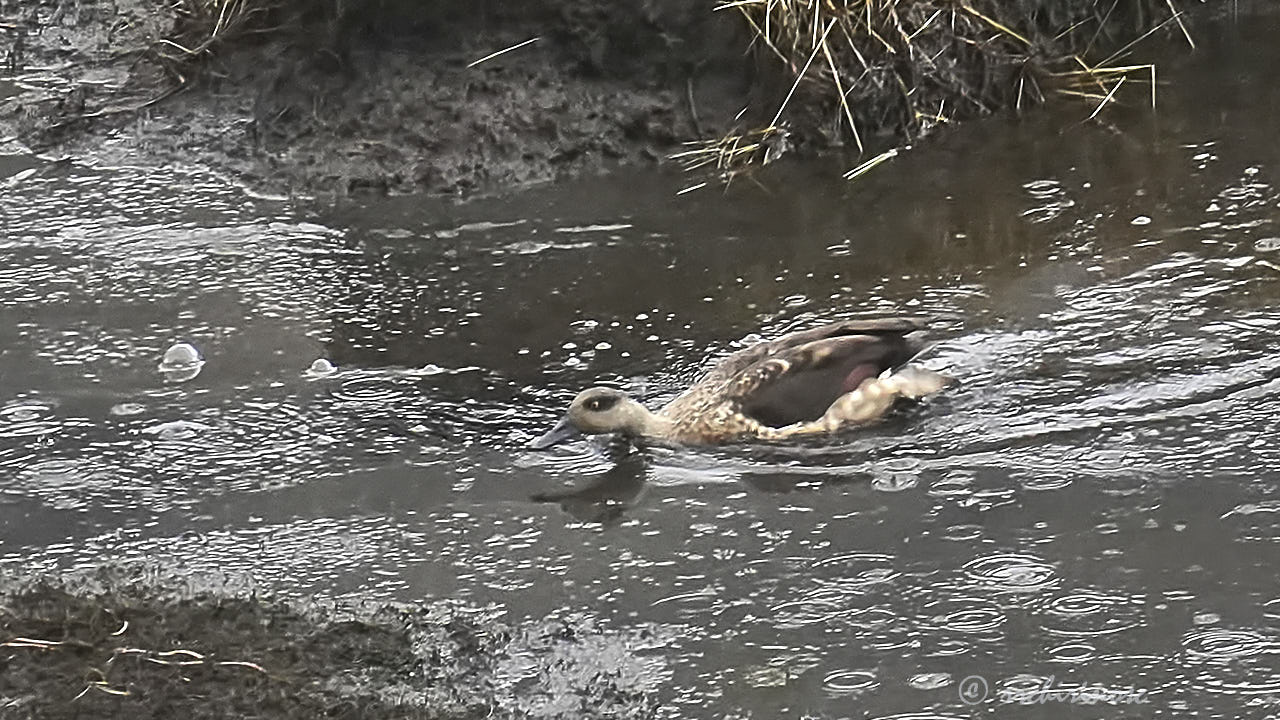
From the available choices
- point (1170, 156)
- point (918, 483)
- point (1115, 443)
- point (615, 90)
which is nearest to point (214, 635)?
point (918, 483)

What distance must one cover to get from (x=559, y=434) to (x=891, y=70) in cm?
319

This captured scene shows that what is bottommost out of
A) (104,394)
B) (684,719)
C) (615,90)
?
(684,719)

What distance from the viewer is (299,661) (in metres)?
5.24

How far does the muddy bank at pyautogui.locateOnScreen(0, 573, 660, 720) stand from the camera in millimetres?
5031

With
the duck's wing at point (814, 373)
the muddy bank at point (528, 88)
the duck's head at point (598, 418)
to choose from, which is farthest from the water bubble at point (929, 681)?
the muddy bank at point (528, 88)

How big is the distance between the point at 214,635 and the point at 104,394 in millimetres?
1786

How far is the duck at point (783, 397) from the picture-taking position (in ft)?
20.7

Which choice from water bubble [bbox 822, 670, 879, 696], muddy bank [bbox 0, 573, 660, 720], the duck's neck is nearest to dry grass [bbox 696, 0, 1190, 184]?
the duck's neck

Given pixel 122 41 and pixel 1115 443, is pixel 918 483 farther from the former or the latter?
pixel 122 41

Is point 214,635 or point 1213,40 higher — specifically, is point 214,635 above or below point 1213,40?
below

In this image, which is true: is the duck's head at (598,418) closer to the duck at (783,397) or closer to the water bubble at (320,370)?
the duck at (783,397)

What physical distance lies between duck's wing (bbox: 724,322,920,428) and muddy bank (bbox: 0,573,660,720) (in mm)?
1240

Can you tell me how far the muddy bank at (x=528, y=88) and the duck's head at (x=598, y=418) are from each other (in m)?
2.41

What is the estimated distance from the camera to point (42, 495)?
6.29m
